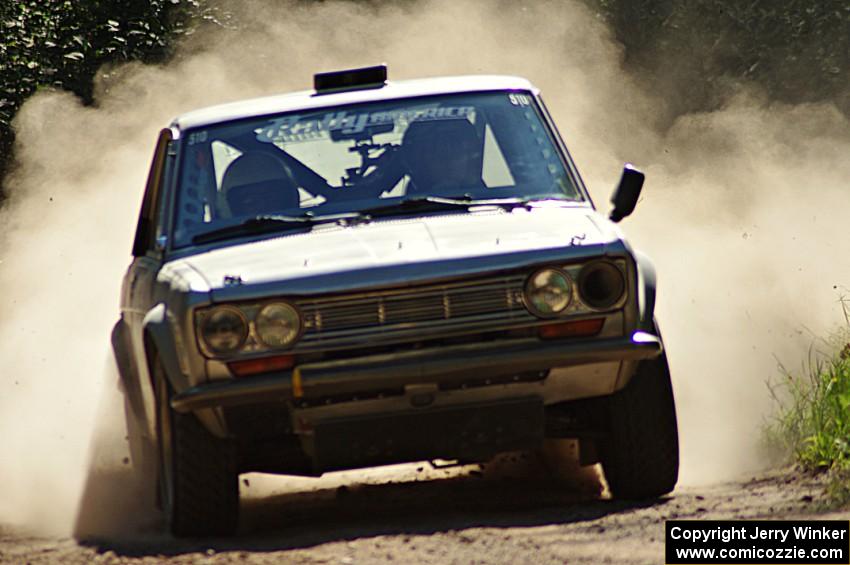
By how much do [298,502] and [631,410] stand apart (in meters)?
1.88

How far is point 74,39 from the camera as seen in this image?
1688 centimetres

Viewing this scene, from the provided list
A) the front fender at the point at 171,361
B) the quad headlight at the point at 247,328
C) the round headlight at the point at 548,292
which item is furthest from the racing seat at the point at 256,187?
the round headlight at the point at 548,292

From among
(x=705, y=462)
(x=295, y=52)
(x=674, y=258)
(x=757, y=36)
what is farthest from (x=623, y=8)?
(x=705, y=462)

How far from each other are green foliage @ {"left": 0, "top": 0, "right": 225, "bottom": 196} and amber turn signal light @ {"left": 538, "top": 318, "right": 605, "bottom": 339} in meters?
10.3

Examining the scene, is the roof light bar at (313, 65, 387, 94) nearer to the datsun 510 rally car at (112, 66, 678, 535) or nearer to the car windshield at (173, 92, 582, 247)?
the car windshield at (173, 92, 582, 247)

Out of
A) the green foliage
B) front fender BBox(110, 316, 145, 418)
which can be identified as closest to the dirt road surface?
front fender BBox(110, 316, 145, 418)

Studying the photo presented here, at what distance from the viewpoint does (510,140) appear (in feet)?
25.3

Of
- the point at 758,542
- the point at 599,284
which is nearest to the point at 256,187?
the point at 599,284

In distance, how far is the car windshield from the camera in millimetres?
7371

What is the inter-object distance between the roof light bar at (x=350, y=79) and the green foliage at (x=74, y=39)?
8468 millimetres

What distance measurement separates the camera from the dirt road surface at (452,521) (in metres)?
6.10

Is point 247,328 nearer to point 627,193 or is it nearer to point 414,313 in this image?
point 414,313

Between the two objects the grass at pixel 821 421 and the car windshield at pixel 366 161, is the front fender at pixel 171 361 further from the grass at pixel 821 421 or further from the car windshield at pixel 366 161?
the grass at pixel 821 421

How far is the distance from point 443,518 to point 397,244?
104 centimetres
